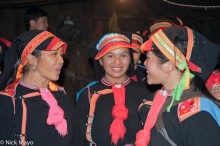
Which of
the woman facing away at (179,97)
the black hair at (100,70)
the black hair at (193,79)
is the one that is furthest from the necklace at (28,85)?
the black hair at (193,79)

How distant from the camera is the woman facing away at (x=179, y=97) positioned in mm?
2119

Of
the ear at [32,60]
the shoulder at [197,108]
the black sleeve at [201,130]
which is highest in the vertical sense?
the ear at [32,60]

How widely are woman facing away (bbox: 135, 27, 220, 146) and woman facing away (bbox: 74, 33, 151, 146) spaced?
2.24 ft

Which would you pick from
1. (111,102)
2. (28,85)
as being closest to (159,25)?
(111,102)

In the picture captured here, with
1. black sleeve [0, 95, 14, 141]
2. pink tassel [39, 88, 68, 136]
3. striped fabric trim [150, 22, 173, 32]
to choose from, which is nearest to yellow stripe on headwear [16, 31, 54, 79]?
pink tassel [39, 88, 68, 136]

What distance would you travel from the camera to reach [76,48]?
763 cm

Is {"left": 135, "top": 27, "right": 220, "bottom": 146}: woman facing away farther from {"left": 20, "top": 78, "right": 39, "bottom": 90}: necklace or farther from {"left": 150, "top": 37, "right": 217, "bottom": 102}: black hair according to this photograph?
{"left": 20, "top": 78, "right": 39, "bottom": 90}: necklace

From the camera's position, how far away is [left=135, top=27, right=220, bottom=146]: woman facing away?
6.95ft

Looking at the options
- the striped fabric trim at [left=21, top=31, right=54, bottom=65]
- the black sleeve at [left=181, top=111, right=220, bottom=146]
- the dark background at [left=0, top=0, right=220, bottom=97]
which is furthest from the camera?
the dark background at [left=0, top=0, right=220, bottom=97]

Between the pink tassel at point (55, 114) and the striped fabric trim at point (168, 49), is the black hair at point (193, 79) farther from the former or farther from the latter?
the pink tassel at point (55, 114)

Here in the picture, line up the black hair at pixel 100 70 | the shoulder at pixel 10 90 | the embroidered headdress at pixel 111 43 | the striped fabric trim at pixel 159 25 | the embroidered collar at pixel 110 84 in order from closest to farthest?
the shoulder at pixel 10 90
the embroidered headdress at pixel 111 43
the embroidered collar at pixel 110 84
the black hair at pixel 100 70
the striped fabric trim at pixel 159 25

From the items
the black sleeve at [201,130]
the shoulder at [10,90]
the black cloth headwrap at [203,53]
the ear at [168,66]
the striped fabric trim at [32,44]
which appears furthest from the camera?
the striped fabric trim at [32,44]

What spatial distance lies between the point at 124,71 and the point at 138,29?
2887mm

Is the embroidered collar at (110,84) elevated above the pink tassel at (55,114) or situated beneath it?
elevated above
